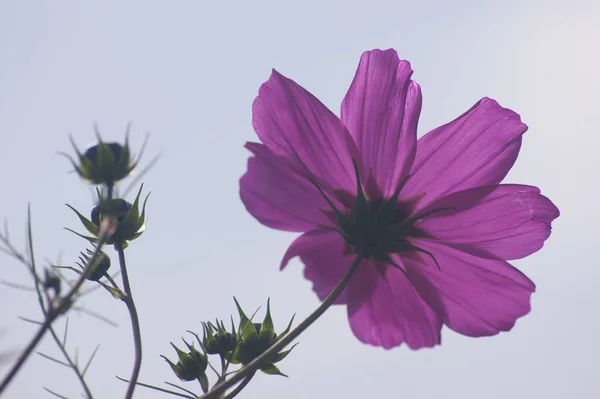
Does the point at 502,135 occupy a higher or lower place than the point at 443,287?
higher

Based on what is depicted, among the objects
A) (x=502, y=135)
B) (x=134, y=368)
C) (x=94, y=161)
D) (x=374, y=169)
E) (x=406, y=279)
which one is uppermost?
(x=502, y=135)

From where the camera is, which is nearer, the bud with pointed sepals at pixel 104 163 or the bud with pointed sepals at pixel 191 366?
the bud with pointed sepals at pixel 104 163

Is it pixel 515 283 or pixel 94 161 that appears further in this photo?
pixel 515 283

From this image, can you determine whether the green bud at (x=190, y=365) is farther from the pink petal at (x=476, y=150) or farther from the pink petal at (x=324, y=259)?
the pink petal at (x=476, y=150)

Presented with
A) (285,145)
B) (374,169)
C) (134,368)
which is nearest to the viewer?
(134,368)

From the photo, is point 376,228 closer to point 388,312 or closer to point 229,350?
point 388,312

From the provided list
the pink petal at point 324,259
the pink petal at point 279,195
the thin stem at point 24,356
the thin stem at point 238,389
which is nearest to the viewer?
the thin stem at point 24,356

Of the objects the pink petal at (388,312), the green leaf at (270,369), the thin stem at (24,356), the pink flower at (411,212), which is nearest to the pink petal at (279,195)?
the pink flower at (411,212)

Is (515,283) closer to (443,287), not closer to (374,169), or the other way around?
(443,287)

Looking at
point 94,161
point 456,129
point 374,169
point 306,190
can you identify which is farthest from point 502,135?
point 94,161
